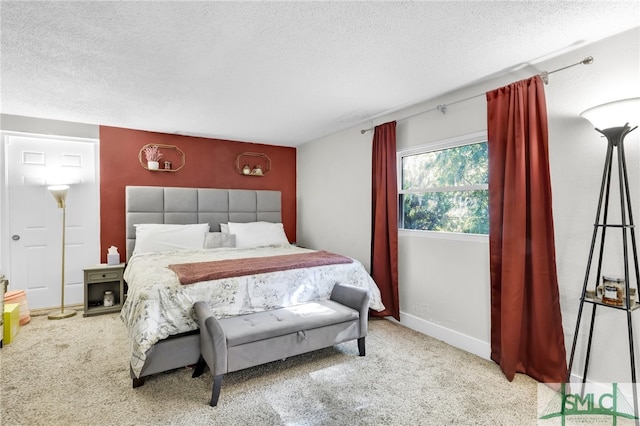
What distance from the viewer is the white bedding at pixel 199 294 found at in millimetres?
2236

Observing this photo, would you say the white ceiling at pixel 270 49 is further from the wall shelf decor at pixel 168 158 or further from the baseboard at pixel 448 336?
the baseboard at pixel 448 336

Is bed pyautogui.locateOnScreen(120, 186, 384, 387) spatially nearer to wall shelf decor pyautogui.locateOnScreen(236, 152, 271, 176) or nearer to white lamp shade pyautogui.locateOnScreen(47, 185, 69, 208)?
wall shelf decor pyautogui.locateOnScreen(236, 152, 271, 176)

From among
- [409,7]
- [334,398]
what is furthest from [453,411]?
[409,7]

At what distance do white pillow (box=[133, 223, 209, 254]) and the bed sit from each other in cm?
1

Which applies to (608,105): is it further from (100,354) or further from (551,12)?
(100,354)

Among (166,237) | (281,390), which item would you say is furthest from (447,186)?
(166,237)

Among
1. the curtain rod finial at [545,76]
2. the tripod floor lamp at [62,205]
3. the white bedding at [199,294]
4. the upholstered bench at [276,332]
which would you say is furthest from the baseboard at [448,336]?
the tripod floor lamp at [62,205]

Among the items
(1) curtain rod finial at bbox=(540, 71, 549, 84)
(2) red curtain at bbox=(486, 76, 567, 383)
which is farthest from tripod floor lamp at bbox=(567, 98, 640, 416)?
(1) curtain rod finial at bbox=(540, 71, 549, 84)

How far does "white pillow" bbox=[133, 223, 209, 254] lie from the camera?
3.84m

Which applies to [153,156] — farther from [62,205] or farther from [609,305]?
[609,305]

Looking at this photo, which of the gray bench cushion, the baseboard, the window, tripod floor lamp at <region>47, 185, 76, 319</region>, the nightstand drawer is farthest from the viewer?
the nightstand drawer

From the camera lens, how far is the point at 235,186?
503 cm

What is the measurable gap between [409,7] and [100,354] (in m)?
3.54

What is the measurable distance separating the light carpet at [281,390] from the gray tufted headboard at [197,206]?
1745 mm
